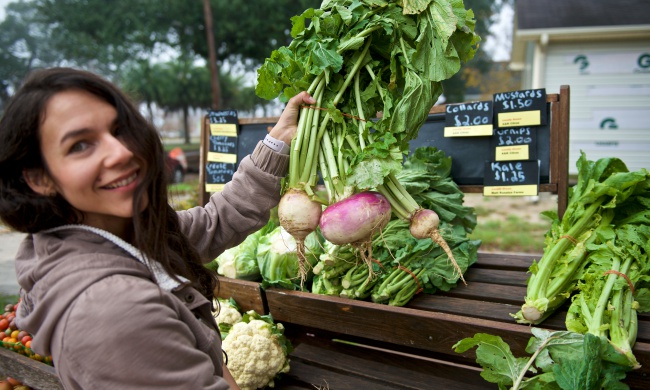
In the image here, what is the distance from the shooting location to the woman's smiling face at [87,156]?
3.32ft

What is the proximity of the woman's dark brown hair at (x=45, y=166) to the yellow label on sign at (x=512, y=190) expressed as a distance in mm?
1938

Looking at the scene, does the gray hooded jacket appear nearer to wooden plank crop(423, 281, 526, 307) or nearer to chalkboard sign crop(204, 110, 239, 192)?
wooden plank crop(423, 281, 526, 307)

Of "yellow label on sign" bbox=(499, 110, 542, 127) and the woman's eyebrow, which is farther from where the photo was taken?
"yellow label on sign" bbox=(499, 110, 542, 127)

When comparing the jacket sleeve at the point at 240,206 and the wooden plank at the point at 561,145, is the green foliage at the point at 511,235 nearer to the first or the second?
the wooden plank at the point at 561,145

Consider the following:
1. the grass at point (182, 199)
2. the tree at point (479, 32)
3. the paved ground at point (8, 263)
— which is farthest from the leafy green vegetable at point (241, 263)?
the tree at point (479, 32)

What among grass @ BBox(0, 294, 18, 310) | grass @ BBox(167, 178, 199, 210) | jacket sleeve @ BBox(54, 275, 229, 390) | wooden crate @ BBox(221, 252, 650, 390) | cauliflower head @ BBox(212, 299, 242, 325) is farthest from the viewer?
grass @ BBox(0, 294, 18, 310)

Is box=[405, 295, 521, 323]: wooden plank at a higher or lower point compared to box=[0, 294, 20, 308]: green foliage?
higher

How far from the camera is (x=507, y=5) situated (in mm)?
27078

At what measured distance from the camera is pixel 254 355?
6.90 ft

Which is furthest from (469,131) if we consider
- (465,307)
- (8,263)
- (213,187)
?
(8,263)

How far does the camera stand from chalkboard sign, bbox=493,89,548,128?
2.46 meters

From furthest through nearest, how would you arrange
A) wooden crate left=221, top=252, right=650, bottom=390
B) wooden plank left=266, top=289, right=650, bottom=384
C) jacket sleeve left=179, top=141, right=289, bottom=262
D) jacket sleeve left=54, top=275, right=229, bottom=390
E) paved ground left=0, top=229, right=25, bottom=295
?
1. paved ground left=0, top=229, right=25, bottom=295
2. wooden crate left=221, top=252, right=650, bottom=390
3. wooden plank left=266, top=289, right=650, bottom=384
4. jacket sleeve left=179, top=141, right=289, bottom=262
5. jacket sleeve left=54, top=275, right=229, bottom=390

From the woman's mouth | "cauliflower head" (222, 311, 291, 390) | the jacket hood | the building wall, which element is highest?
the building wall

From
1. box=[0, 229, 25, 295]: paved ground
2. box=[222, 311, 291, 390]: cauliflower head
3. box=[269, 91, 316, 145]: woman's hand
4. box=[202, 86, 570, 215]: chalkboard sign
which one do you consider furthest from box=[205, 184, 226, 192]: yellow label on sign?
box=[0, 229, 25, 295]: paved ground
